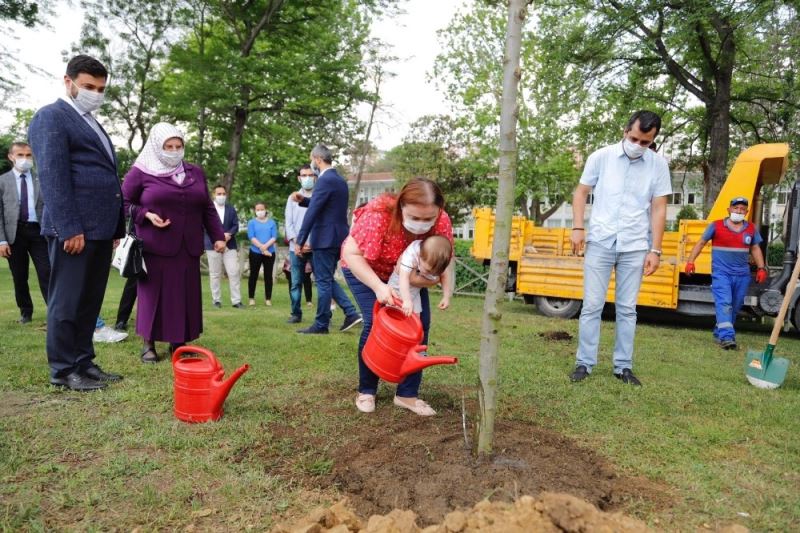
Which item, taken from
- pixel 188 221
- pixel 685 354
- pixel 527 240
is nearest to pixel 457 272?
pixel 527 240

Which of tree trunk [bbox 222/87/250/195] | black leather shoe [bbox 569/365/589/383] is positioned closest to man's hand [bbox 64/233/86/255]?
black leather shoe [bbox 569/365/589/383]

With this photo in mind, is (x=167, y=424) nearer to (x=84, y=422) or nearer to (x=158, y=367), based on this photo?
(x=84, y=422)

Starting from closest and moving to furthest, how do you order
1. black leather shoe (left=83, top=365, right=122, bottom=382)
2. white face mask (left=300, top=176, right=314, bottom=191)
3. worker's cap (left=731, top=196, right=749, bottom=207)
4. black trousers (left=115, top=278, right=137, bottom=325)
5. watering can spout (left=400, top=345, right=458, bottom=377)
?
watering can spout (left=400, top=345, right=458, bottom=377) < black leather shoe (left=83, top=365, right=122, bottom=382) < black trousers (left=115, top=278, right=137, bottom=325) < worker's cap (left=731, top=196, right=749, bottom=207) < white face mask (left=300, top=176, right=314, bottom=191)

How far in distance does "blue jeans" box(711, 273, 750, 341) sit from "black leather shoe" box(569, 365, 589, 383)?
2.99 metres

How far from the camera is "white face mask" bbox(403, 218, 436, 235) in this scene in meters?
2.96

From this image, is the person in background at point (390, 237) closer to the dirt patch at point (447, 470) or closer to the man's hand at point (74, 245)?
the dirt patch at point (447, 470)

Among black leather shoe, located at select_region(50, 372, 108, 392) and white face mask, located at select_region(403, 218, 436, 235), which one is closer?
white face mask, located at select_region(403, 218, 436, 235)

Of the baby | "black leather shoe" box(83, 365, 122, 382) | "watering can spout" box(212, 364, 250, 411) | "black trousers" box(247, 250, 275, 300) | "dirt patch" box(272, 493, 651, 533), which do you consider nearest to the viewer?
"dirt patch" box(272, 493, 651, 533)

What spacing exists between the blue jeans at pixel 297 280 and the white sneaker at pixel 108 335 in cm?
203

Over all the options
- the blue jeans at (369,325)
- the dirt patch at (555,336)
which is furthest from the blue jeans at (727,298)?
the blue jeans at (369,325)

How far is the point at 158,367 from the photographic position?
4.20 m

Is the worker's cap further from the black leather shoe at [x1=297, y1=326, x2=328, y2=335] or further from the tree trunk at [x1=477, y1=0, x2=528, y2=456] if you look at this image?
the tree trunk at [x1=477, y1=0, x2=528, y2=456]

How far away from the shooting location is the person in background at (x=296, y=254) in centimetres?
693

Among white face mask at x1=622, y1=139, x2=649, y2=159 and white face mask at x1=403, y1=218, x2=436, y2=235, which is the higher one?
white face mask at x1=622, y1=139, x2=649, y2=159
